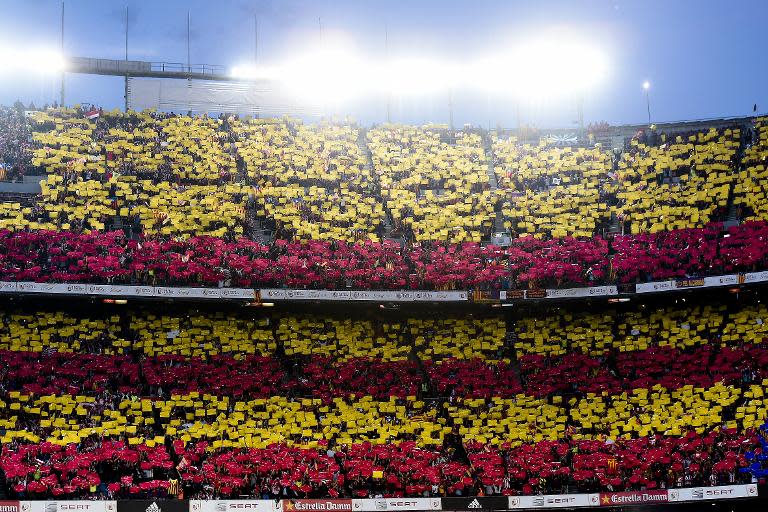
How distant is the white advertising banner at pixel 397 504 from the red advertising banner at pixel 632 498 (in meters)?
6.51

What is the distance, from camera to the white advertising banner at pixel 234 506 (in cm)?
3594

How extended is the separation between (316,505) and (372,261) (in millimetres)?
14083

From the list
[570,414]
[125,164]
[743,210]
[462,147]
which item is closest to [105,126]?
[125,164]

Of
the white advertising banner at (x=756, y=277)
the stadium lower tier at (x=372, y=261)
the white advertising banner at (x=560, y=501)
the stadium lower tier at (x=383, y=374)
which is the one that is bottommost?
the white advertising banner at (x=560, y=501)

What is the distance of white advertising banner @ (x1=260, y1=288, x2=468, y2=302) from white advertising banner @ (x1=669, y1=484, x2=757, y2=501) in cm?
1347

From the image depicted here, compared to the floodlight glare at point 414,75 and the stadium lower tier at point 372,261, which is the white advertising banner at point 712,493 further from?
the floodlight glare at point 414,75

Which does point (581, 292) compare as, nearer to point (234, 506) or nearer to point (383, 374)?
point (383, 374)

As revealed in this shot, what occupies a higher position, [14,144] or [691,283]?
[14,144]

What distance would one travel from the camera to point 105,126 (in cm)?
5650

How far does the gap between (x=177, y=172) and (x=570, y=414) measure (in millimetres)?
25092

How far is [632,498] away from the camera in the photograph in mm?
37031

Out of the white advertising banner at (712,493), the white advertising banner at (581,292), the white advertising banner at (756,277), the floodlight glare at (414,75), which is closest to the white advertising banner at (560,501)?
the white advertising banner at (712,493)

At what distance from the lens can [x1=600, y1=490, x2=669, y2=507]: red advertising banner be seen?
36906 millimetres

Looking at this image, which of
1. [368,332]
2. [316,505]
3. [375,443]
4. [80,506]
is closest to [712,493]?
[375,443]
